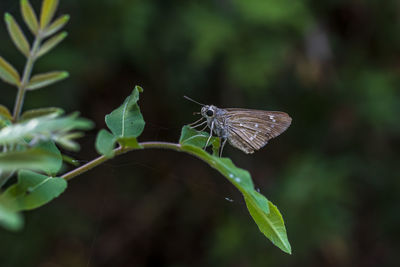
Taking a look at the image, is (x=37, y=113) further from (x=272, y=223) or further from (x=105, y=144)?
(x=272, y=223)

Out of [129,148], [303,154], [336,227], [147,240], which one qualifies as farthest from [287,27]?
[129,148]

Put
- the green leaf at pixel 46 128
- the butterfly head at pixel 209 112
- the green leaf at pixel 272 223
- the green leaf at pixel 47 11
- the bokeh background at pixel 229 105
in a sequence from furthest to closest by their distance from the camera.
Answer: the bokeh background at pixel 229 105, the butterfly head at pixel 209 112, the green leaf at pixel 272 223, the green leaf at pixel 47 11, the green leaf at pixel 46 128

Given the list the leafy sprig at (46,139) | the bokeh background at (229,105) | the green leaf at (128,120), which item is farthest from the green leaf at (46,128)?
the bokeh background at (229,105)

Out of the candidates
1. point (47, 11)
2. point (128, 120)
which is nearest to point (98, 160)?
point (128, 120)

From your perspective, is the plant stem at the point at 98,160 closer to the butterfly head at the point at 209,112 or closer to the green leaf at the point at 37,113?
the green leaf at the point at 37,113

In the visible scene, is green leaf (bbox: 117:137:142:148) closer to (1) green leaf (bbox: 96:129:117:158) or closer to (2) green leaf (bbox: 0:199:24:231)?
(1) green leaf (bbox: 96:129:117:158)
